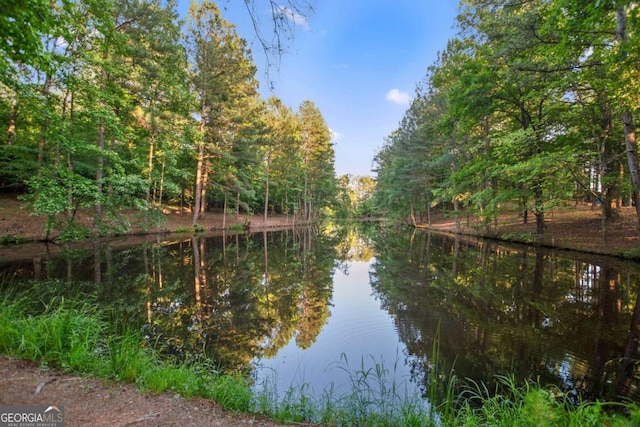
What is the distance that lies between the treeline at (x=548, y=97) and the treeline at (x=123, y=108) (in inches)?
404

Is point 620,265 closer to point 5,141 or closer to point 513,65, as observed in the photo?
point 513,65

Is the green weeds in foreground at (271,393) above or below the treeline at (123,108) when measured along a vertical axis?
below

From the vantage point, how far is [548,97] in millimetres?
13531

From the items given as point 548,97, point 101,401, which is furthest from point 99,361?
point 548,97

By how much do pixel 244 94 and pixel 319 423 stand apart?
2624 cm

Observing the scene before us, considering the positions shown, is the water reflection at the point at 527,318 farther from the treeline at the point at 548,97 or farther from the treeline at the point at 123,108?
the treeline at the point at 123,108

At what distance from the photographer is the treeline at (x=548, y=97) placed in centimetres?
808

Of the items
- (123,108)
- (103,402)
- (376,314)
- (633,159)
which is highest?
(123,108)

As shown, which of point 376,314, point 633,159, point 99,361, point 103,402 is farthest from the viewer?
point 633,159

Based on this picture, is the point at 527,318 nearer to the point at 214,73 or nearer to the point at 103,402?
the point at 103,402

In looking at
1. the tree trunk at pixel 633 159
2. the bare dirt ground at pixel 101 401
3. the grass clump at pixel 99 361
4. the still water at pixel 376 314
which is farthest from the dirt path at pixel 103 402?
the tree trunk at pixel 633 159

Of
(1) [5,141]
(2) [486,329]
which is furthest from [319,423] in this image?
(1) [5,141]

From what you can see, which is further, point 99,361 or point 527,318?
point 527,318

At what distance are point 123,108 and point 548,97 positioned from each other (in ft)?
67.3
